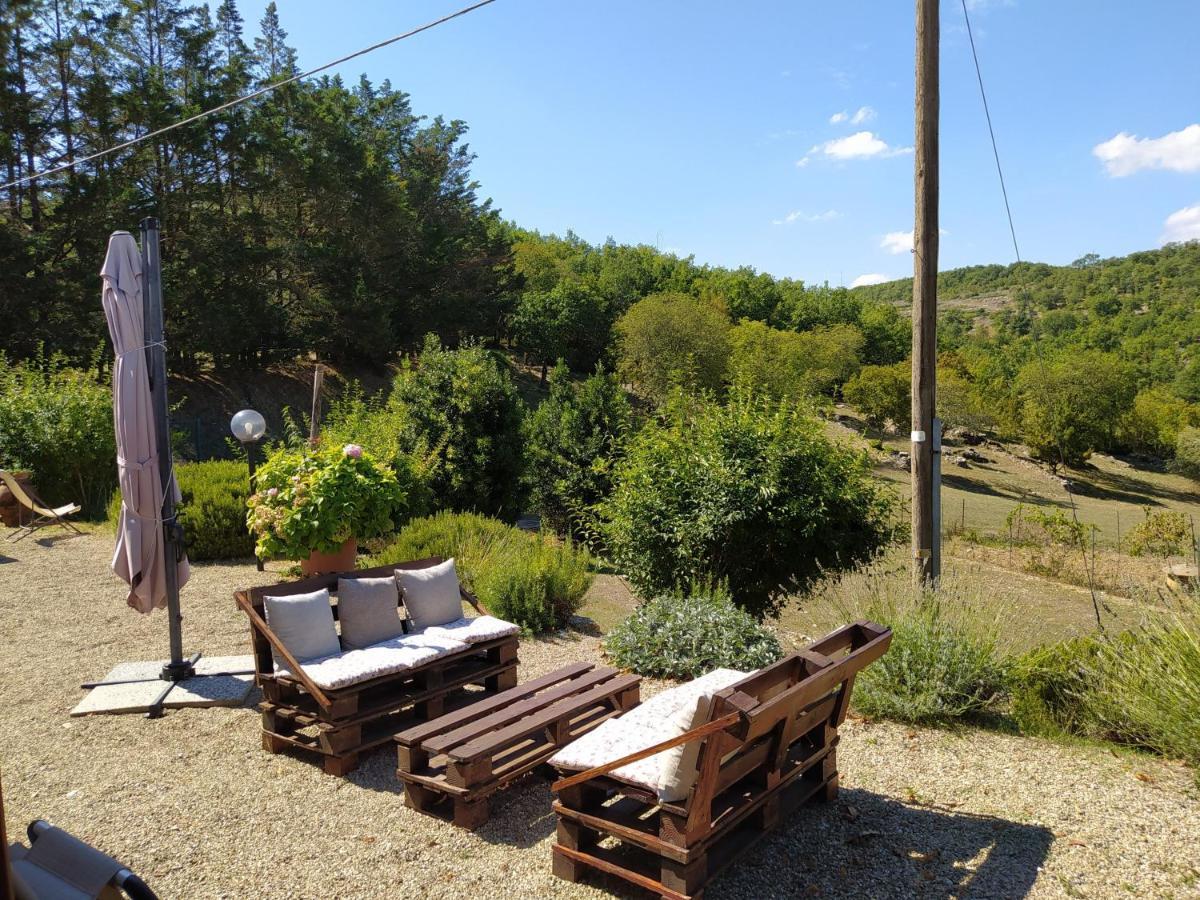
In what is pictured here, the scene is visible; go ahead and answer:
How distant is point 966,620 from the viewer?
5777mm

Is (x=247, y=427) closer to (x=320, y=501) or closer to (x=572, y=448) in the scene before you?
(x=320, y=501)

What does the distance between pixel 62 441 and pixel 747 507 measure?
1188cm

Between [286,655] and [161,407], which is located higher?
[161,407]

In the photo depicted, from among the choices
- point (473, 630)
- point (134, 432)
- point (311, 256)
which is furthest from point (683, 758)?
point (311, 256)

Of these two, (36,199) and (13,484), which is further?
(36,199)

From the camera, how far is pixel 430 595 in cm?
575

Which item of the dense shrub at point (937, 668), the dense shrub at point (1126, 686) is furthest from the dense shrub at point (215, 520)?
the dense shrub at point (1126, 686)

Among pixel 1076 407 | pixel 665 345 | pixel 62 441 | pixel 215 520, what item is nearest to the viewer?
pixel 215 520

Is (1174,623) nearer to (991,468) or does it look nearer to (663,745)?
(663,745)

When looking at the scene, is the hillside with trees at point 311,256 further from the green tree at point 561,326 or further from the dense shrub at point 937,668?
the dense shrub at point 937,668

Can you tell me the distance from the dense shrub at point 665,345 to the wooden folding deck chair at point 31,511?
1497 inches

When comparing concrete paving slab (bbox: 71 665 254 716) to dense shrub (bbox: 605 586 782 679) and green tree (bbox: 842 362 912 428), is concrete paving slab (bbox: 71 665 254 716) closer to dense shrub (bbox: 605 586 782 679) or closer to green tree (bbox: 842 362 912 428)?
dense shrub (bbox: 605 586 782 679)

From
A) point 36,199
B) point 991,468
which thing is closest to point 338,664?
point 36,199

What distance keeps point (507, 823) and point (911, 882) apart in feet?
6.31
